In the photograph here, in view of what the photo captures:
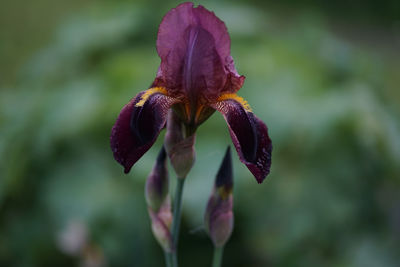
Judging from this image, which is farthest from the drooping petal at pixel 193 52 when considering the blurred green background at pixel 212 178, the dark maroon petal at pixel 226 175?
the blurred green background at pixel 212 178

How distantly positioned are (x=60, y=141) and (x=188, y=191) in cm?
65

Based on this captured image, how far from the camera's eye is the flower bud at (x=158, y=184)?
3.06 feet

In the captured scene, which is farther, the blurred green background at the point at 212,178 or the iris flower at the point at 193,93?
the blurred green background at the point at 212,178

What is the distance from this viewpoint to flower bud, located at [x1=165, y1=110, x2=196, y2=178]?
853 mm

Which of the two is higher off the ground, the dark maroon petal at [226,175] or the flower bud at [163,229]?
the dark maroon petal at [226,175]

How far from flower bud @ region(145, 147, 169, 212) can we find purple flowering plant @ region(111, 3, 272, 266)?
5 centimetres

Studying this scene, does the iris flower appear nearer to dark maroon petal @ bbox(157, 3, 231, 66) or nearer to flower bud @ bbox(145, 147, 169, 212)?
dark maroon petal @ bbox(157, 3, 231, 66)

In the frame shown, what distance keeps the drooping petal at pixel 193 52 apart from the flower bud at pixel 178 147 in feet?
0.21

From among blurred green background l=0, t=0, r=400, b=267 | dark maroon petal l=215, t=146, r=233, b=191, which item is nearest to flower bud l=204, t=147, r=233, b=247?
dark maroon petal l=215, t=146, r=233, b=191

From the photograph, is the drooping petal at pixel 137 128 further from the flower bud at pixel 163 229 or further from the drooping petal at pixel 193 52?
the flower bud at pixel 163 229

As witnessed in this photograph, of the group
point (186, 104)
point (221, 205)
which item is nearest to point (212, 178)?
point (221, 205)

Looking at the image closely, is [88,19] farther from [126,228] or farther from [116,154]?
[116,154]

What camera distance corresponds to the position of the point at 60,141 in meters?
2.23

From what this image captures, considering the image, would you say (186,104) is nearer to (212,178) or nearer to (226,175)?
(226,175)
